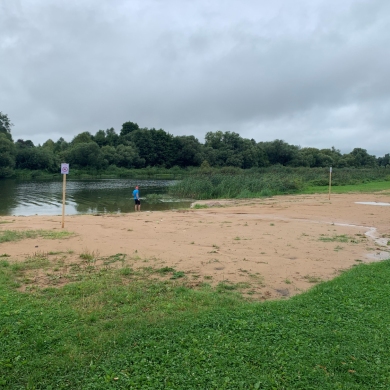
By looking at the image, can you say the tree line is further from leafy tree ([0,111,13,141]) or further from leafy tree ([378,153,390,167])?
leafy tree ([378,153,390,167])

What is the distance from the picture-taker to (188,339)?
4.17 metres

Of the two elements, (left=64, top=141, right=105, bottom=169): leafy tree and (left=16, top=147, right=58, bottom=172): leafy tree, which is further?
(left=64, top=141, right=105, bottom=169): leafy tree

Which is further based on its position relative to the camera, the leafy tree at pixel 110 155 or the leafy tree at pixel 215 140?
the leafy tree at pixel 215 140

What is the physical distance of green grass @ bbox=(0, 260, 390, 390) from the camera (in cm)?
348

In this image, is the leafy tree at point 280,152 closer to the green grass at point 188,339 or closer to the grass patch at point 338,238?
the grass patch at point 338,238

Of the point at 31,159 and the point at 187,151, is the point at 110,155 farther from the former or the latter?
the point at 187,151

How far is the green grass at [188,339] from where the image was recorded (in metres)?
3.48

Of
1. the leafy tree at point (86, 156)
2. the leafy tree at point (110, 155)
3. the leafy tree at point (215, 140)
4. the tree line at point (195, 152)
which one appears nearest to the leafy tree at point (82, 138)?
the tree line at point (195, 152)

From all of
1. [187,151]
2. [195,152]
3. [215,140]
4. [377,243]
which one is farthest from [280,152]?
[377,243]

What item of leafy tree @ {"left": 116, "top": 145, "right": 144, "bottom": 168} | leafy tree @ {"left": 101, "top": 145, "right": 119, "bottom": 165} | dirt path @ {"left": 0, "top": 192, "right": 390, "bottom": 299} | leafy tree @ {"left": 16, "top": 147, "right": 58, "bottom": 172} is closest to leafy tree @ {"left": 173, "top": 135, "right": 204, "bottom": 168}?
leafy tree @ {"left": 116, "top": 145, "right": 144, "bottom": 168}

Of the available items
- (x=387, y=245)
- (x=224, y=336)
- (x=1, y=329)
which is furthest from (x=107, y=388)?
(x=387, y=245)

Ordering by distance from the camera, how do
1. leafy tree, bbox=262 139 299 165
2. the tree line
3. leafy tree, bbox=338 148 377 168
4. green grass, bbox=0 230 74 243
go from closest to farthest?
1. green grass, bbox=0 230 74 243
2. the tree line
3. leafy tree, bbox=338 148 377 168
4. leafy tree, bbox=262 139 299 165

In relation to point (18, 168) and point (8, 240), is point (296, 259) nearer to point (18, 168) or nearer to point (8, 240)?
point (8, 240)

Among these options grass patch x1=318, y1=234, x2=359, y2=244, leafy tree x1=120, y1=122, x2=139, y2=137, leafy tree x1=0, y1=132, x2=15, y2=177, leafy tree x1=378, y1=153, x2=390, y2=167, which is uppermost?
leafy tree x1=120, y1=122, x2=139, y2=137
